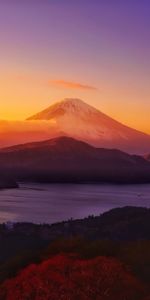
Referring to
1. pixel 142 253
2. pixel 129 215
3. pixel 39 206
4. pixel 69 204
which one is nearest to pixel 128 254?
pixel 142 253

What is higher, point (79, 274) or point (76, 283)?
point (79, 274)

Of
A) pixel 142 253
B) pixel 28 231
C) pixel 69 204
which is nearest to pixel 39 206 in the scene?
pixel 69 204

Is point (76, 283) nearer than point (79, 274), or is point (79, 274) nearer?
point (76, 283)

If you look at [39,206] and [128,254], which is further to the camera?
[39,206]

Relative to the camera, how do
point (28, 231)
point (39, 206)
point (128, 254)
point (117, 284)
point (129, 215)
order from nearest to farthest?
point (117, 284)
point (128, 254)
point (28, 231)
point (129, 215)
point (39, 206)

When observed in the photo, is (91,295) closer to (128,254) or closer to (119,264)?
(119,264)

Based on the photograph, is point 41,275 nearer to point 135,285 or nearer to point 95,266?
point 95,266

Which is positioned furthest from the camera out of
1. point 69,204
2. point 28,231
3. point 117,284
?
point 69,204
